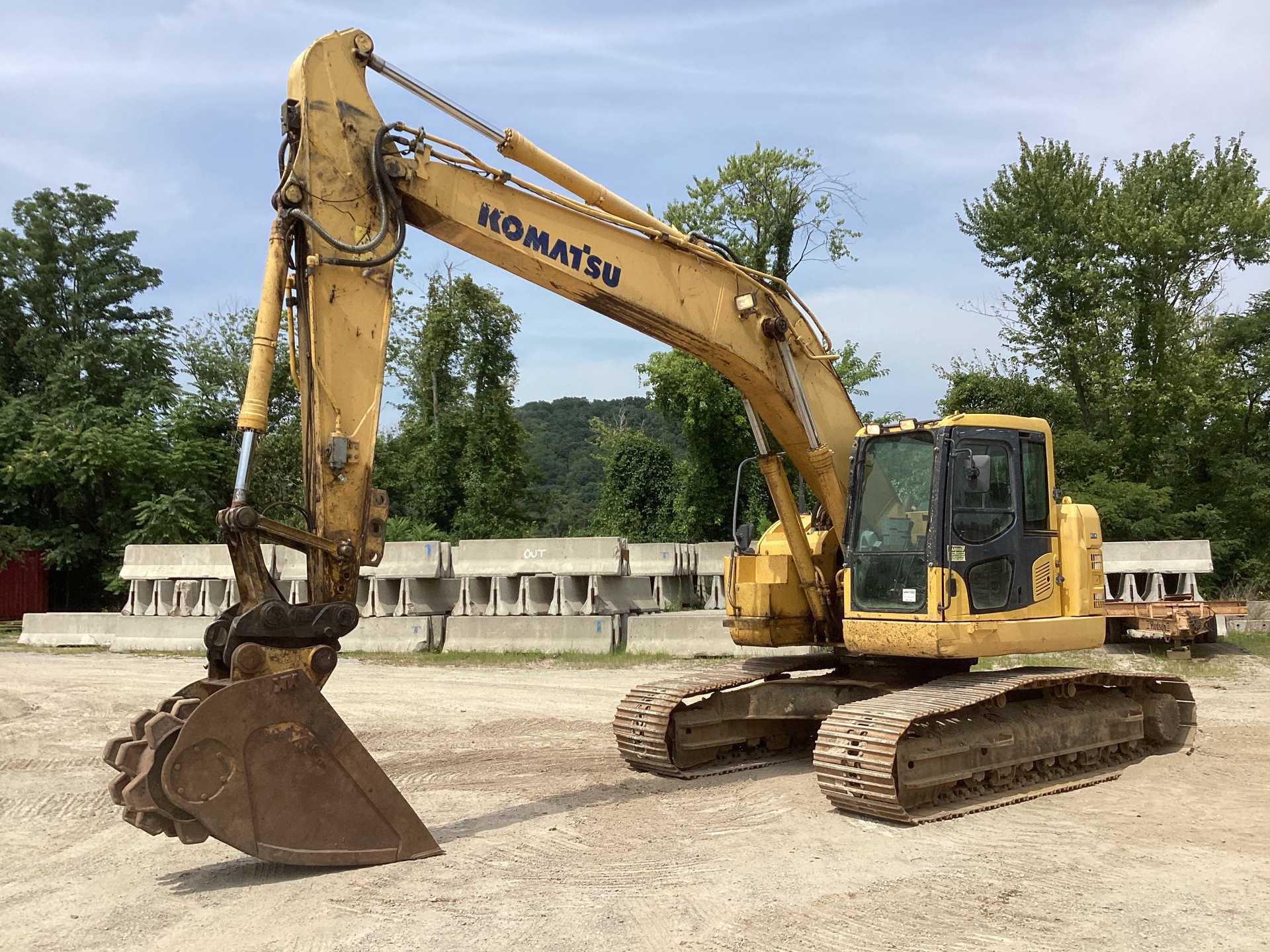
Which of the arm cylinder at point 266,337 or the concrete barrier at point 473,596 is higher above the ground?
the arm cylinder at point 266,337

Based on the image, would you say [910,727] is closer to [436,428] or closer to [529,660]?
[529,660]

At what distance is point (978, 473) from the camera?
7992 millimetres

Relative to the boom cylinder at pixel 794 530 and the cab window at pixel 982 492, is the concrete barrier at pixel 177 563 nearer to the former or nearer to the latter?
the boom cylinder at pixel 794 530

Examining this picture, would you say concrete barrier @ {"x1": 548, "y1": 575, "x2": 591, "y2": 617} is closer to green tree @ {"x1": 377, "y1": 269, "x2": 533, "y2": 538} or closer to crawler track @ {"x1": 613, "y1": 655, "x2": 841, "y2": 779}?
crawler track @ {"x1": 613, "y1": 655, "x2": 841, "y2": 779}

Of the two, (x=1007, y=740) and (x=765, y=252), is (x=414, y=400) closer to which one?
(x=765, y=252)

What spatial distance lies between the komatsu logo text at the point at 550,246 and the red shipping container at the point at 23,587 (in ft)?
87.4

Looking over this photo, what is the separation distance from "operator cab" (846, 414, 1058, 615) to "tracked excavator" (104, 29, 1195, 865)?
0.02 metres

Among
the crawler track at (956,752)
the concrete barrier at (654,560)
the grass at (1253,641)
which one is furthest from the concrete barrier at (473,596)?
the grass at (1253,641)

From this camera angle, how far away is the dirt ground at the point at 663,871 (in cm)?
508

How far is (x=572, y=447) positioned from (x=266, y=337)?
70265mm

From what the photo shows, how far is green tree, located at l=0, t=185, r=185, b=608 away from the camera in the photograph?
95.1 ft

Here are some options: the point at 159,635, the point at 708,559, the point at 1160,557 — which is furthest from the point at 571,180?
the point at 159,635

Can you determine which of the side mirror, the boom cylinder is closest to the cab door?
the side mirror

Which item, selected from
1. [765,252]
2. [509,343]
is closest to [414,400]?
[509,343]
